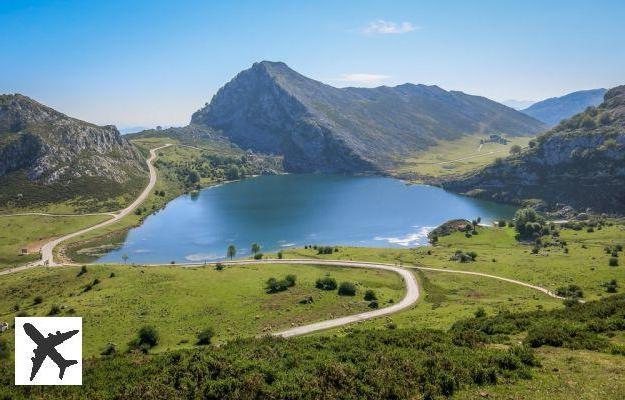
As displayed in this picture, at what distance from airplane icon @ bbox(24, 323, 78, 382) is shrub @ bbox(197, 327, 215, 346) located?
4129cm

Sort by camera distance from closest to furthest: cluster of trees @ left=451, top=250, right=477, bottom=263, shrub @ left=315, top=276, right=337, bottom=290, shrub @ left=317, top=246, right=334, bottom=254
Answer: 1. shrub @ left=315, top=276, right=337, bottom=290
2. cluster of trees @ left=451, top=250, right=477, bottom=263
3. shrub @ left=317, top=246, right=334, bottom=254

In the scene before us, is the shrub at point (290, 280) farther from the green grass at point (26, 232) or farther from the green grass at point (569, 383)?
the green grass at point (26, 232)

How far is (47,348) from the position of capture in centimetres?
2983

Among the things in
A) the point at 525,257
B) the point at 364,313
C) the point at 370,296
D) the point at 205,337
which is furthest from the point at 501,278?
the point at 205,337

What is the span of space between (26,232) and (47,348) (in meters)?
178

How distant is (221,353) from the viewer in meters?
45.1

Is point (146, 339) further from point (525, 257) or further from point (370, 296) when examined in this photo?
point (525, 257)

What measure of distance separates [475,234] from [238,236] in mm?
99074

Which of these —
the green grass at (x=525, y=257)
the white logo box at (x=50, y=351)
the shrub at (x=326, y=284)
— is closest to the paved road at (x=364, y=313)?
the green grass at (x=525, y=257)

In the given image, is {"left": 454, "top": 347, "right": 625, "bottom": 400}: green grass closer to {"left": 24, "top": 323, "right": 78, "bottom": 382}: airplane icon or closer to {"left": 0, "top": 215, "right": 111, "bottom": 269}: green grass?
{"left": 24, "top": 323, "right": 78, "bottom": 382}: airplane icon

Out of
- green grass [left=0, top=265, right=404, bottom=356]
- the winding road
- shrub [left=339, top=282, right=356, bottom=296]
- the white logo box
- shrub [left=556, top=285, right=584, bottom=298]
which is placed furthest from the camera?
shrub [left=339, top=282, right=356, bottom=296]

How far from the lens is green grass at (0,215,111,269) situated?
152500 mm

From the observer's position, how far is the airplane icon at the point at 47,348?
96.3ft

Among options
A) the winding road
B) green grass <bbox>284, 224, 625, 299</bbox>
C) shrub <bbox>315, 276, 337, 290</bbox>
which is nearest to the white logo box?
the winding road
